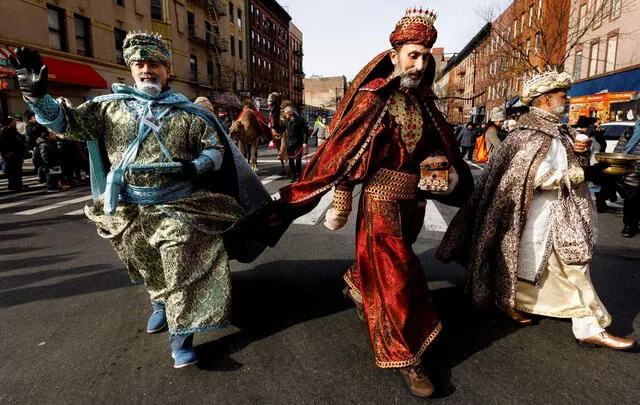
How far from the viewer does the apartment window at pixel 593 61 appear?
971 inches

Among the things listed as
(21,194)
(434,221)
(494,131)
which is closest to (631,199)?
(434,221)

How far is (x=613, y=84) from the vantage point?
893 inches

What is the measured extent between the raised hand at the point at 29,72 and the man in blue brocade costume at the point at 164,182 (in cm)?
10

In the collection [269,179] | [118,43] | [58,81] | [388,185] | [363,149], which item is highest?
[118,43]

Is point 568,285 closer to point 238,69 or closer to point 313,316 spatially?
point 313,316

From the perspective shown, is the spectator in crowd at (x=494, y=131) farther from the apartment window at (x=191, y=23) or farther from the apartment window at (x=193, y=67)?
the apartment window at (x=191, y=23)

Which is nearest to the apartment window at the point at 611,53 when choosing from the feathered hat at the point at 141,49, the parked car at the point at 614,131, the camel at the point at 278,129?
the parked car at the point at 614,131

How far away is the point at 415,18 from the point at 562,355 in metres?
2.38

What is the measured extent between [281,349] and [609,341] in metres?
2.19

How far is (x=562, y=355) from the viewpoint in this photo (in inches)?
108

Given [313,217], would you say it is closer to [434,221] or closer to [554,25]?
[434,221]

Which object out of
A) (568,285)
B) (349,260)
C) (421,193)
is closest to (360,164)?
(421,193)

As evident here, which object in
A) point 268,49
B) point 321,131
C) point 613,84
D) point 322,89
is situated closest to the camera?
point 321,131

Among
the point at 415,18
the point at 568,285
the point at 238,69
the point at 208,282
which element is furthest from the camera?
the point at 238,69
